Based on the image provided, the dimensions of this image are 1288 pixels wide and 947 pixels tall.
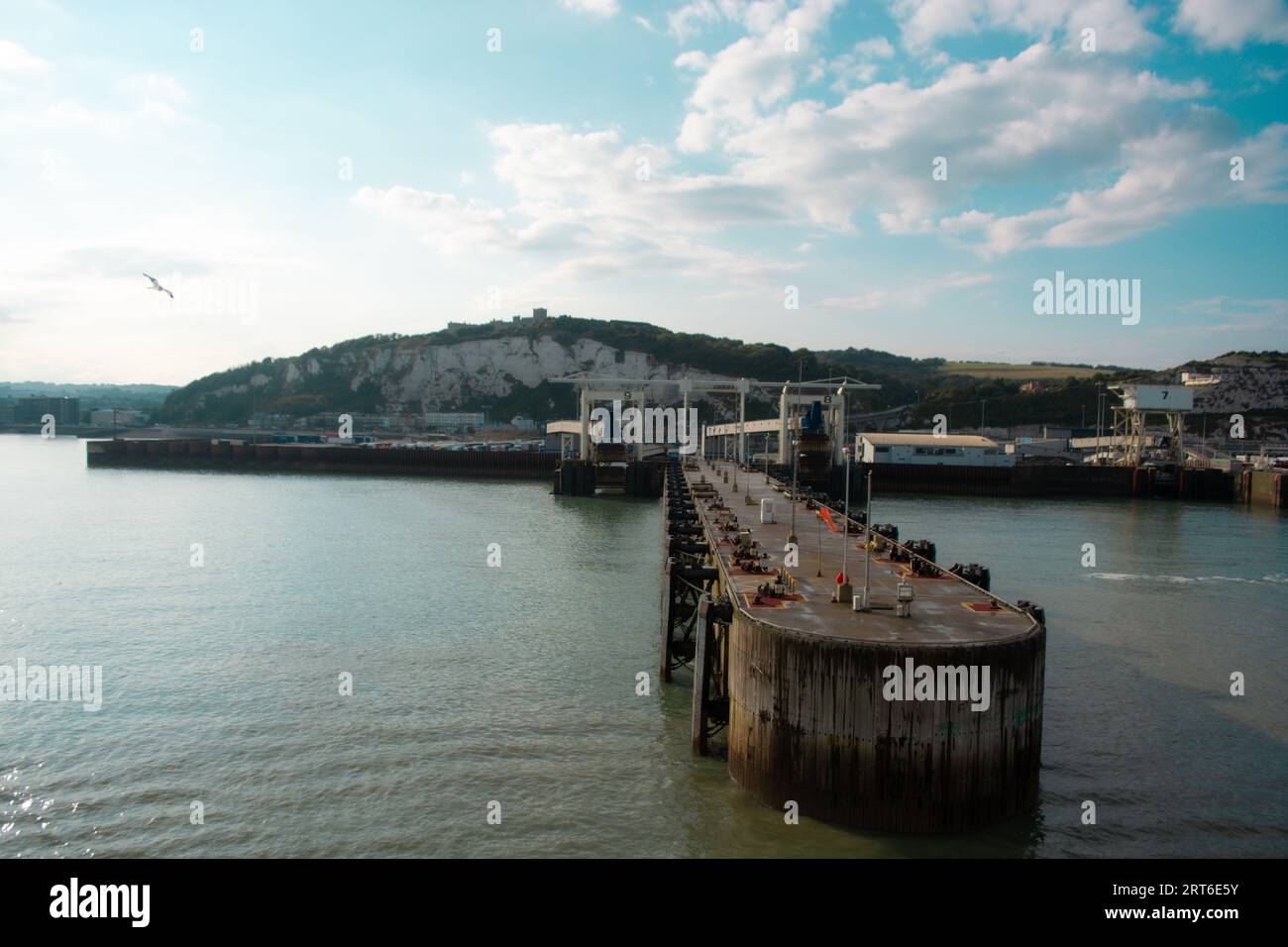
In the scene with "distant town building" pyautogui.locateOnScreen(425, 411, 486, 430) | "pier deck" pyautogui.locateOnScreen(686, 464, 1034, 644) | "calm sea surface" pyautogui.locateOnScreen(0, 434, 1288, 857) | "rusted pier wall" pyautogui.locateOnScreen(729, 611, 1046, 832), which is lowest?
"calm sea surface" pyautogui.locateOnScreen(0, 434, 1288, 857)

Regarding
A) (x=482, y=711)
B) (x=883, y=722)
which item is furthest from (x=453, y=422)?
(x=883, y=722)

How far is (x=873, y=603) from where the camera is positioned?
19234 millimetres

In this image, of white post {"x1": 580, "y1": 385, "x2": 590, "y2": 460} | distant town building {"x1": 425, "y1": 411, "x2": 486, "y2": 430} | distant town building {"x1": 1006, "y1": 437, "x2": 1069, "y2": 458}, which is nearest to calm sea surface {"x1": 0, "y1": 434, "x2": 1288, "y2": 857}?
white post {"x1": 580, "y1": 385, "x2": 590, "y2": 460}

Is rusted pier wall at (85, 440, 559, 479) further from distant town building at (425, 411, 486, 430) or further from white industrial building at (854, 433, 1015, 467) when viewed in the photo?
distant town building at (425, 411, 486, 430)

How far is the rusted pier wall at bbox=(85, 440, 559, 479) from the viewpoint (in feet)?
351

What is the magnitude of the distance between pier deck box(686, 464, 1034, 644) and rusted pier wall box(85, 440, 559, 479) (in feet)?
257

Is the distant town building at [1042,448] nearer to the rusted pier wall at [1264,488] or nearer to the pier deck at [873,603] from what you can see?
the rusted pier wall at [1264,488]

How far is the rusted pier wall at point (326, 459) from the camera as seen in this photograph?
351 feet
